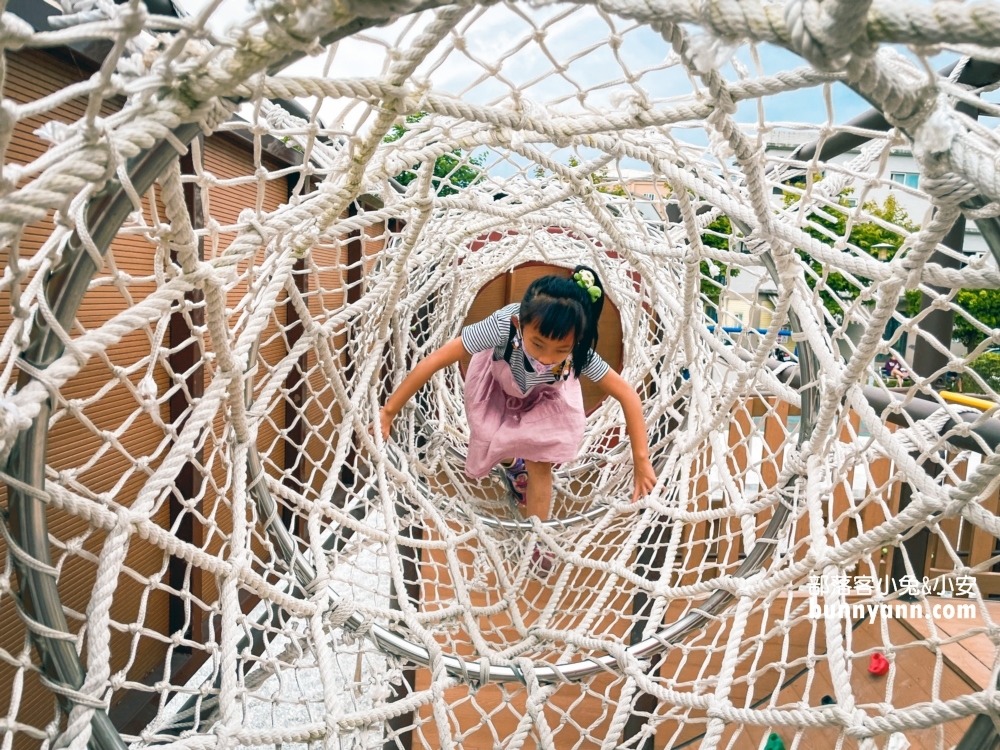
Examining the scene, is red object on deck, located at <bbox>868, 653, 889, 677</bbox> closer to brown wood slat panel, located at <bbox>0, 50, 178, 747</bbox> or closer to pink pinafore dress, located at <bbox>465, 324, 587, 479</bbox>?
pink pinafore dress, located at <bbox>465, 324, 587, 479</bbox>

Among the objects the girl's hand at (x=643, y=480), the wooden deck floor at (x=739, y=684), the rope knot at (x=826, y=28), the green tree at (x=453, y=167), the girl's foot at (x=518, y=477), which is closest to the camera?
the rope knot at (x=826, y=28)

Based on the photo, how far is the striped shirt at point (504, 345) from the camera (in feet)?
4.64

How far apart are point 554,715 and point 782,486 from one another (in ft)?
3.16

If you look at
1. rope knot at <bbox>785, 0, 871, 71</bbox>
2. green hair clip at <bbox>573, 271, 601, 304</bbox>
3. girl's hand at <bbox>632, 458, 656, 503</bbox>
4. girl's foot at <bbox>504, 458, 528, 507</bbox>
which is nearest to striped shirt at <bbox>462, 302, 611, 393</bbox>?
green hair clip at <bbox>573, 271, 601, 304</bbox>

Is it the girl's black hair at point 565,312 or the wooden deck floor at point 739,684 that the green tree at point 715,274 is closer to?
the girl's black hair at point 565,312

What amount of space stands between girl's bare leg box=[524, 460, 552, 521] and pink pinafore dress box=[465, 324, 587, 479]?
0.10ft

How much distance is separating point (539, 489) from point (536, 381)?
0.91 ft

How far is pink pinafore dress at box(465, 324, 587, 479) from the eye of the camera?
149cm

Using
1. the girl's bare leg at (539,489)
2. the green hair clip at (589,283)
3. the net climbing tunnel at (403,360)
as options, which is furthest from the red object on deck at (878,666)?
the green hair clip at (589,283)

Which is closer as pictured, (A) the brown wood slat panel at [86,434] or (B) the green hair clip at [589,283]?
(A) the brown wood slat panel at [86,434]

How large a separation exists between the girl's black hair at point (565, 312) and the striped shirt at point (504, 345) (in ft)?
0.11

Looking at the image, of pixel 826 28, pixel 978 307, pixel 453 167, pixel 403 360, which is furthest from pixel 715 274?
pixel 978 307

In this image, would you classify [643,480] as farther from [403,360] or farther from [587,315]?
[403,360]

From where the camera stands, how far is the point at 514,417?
154cm
